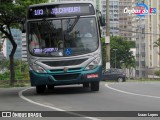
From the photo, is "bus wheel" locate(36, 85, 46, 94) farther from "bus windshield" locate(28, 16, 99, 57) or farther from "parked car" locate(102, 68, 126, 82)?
"parked car" locate(102, 68, 126, 82)

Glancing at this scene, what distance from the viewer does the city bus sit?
55.6 feet

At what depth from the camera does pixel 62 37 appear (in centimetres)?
1719

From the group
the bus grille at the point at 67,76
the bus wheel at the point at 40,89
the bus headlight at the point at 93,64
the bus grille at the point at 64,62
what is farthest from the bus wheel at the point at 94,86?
the bus wheel at the point at 40,89

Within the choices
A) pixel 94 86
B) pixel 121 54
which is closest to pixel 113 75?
pixel 94 86

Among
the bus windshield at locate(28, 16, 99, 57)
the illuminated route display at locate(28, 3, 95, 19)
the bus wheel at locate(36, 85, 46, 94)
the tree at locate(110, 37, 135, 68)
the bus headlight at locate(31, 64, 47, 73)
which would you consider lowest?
the tree at locate(110, 37, 135, 68)

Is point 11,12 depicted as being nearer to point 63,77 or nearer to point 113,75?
point 63,77

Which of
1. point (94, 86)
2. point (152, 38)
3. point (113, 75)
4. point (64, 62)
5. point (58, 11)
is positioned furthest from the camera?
point (152, 38)

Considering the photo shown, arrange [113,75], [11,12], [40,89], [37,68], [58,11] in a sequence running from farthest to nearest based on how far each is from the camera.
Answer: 1. [113,75]
2. [11,12]
3. [40,89]
4. [58,11]
5. [37,68]

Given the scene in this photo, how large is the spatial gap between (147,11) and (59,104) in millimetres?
46886

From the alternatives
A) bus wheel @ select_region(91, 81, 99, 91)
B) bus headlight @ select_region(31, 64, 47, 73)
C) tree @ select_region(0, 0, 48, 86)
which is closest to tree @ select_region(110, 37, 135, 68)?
tree @ select_region(0, 0, 48, 86)

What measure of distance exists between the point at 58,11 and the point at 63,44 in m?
1.32

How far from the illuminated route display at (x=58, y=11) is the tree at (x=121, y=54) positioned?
74.4 metres

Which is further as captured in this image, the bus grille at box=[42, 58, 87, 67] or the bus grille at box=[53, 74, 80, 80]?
the bus grille at box=[53, 74, 80, 80]

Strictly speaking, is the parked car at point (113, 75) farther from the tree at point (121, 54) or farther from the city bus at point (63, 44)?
the tree at point (121, 54)
